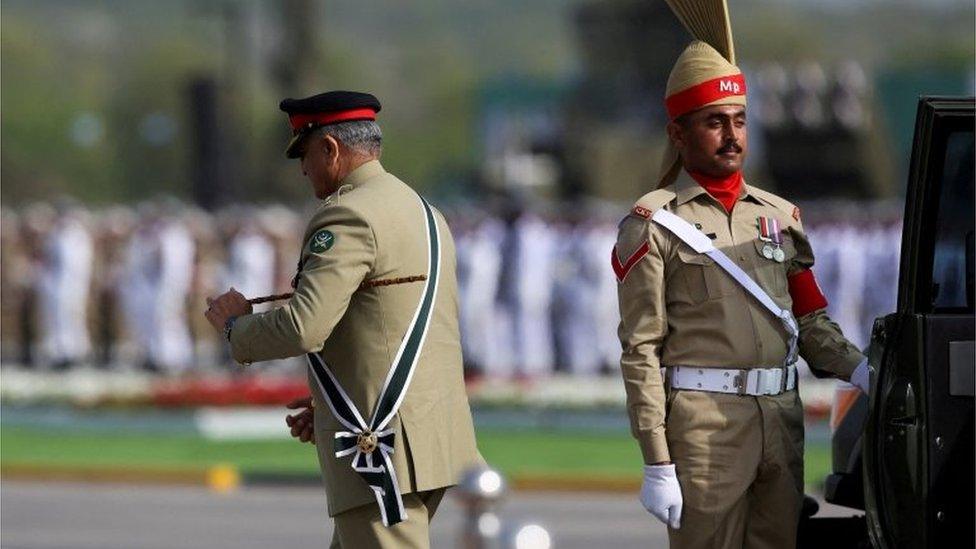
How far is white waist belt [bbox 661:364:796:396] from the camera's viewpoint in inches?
253

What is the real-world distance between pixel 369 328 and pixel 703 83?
1.25 metres

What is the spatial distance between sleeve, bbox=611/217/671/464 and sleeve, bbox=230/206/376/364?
32.2 inches

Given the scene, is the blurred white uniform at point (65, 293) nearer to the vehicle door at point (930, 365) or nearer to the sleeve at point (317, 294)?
the sleeve at point (317, 294)

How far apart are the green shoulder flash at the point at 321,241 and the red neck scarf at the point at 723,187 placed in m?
1.18

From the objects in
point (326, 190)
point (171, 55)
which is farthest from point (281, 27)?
point (171, 55)

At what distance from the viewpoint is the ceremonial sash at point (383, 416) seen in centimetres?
616

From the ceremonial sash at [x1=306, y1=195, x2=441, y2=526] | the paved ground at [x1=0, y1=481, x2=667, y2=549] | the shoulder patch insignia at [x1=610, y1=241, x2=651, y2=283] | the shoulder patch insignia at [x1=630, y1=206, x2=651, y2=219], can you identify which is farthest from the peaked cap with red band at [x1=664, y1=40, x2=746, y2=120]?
the paved ground at [x1=0, y1=481, x2=667, y2=549]

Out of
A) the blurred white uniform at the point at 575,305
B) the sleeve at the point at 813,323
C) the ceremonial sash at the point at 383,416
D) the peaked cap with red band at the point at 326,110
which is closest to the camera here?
the ceremonial sash at the point at 383,416

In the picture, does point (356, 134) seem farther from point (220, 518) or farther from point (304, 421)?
point (220, 518)

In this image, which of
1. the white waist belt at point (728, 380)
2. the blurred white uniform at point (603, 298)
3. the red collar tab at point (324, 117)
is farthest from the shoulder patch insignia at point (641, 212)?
the blurred white uniform at point (603, 298)

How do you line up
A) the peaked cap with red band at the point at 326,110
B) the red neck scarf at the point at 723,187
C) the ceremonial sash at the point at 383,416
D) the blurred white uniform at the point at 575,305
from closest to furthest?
the ceremonial sash at the point at 383,416
the peaked cap with red band at the point at 326,110
the red neck scarf at the point at 723,187
the blurred white uniform at the point at 575,305

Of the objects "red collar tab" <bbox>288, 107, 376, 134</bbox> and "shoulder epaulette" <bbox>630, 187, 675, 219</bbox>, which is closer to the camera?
"red collar tab" <bbox>288, 107, 376, 134</bbox>

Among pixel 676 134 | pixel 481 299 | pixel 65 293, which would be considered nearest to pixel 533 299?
pixel 481 299

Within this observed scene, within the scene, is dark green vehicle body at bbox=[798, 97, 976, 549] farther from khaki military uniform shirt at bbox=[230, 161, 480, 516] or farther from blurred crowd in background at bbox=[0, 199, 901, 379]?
blurred crowd in background at bbox=[0, 199, 901, 379]
